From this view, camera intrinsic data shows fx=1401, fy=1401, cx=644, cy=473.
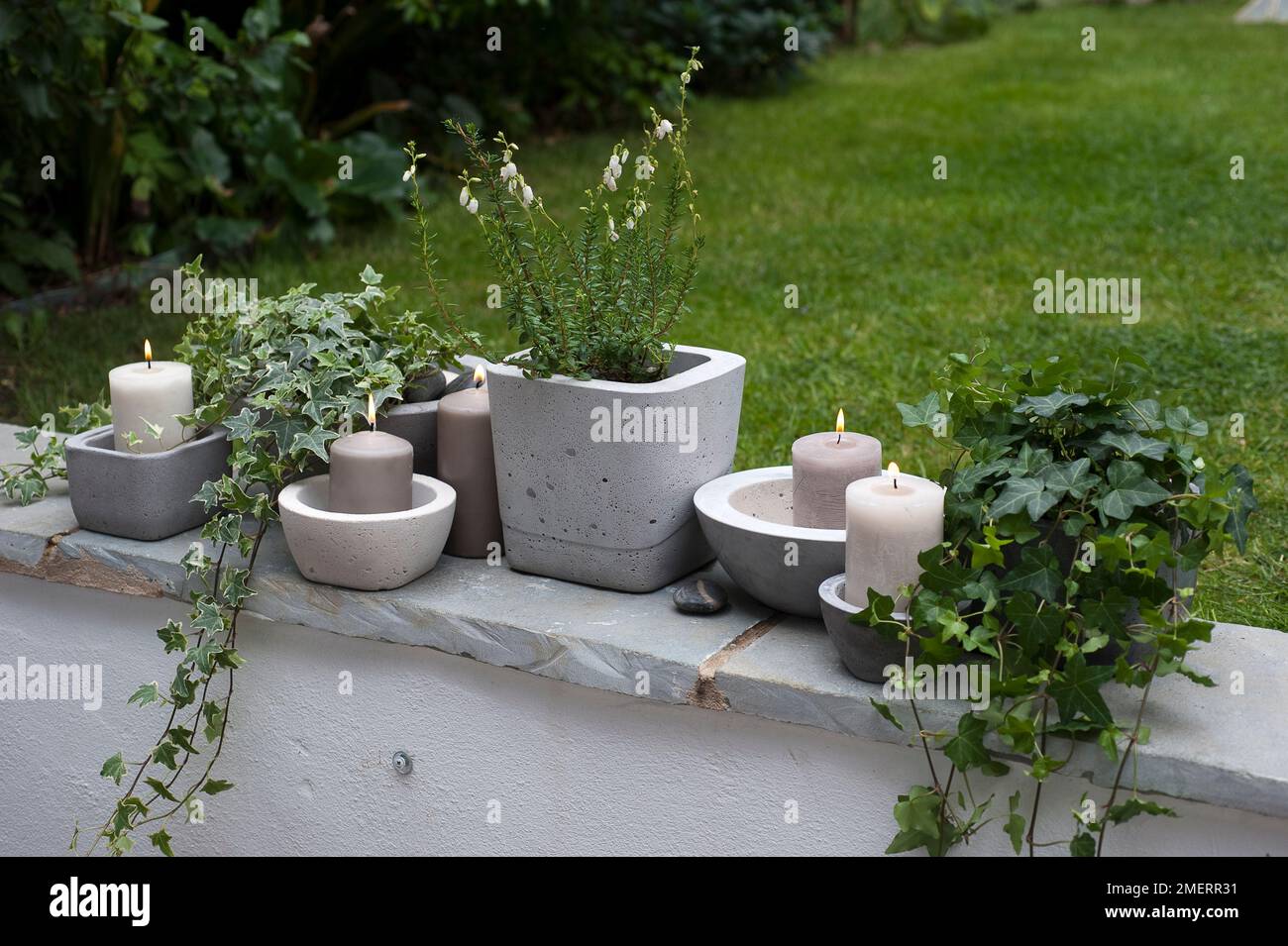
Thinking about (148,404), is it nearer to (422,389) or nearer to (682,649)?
(422,389)

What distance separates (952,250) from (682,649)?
3.16 m

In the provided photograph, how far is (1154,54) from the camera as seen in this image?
27.6ft

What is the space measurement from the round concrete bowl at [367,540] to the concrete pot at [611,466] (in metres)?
0.10

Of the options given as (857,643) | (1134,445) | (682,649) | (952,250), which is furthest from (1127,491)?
(952,250)

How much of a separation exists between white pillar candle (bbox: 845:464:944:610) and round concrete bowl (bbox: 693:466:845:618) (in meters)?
0.08

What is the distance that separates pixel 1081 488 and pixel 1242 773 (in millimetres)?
305

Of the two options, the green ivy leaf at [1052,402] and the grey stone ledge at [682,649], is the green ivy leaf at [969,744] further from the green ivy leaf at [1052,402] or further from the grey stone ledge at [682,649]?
the green ivy leaf at [1052,402]

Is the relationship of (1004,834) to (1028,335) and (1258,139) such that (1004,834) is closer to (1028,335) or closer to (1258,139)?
(1028,335)

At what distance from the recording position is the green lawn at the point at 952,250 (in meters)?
3.17

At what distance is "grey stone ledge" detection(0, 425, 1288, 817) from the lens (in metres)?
1.35

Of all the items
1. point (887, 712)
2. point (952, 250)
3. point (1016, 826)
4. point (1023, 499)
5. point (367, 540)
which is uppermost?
point (952, 250)

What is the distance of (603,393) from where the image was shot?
1.62 metres
